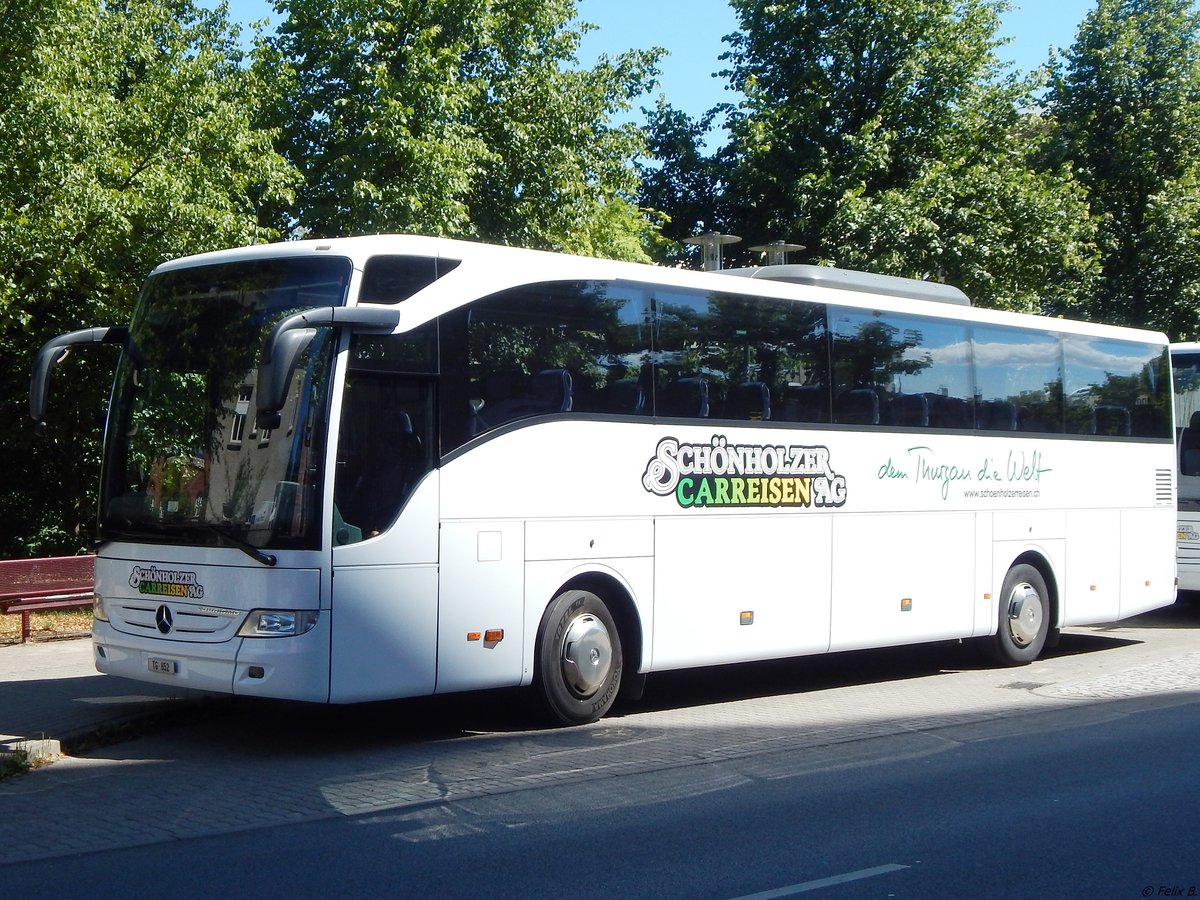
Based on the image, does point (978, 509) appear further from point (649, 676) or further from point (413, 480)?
point (413, 480)

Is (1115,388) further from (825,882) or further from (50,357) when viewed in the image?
(50,357)

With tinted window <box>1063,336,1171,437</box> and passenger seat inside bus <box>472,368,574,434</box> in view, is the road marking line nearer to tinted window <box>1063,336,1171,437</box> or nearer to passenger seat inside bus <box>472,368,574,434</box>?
passenger seat inside bus <box>472,368,574,434</box>

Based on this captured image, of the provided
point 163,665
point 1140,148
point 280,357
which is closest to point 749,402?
point 280,357

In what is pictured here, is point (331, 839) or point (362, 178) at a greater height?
point (362, 178)

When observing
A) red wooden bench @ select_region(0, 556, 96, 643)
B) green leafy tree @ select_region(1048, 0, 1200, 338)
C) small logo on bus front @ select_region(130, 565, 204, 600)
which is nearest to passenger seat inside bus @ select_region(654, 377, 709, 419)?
small logo on bus front @ select_region(130, 565, 204, 600)

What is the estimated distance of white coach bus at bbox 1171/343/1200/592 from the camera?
→ 61.4ft

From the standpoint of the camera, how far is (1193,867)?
21.2 feet

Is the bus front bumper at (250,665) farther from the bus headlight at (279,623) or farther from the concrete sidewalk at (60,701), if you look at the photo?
the concrete sidewalk at (60,701)

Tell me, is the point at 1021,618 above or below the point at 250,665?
below

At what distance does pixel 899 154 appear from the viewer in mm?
29875

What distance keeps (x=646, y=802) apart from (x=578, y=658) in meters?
2.56

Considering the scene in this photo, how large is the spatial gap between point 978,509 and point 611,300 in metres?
5.33

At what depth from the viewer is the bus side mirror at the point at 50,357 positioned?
9.66m

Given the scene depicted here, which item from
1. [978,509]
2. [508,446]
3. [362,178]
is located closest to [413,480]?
[508,446]
